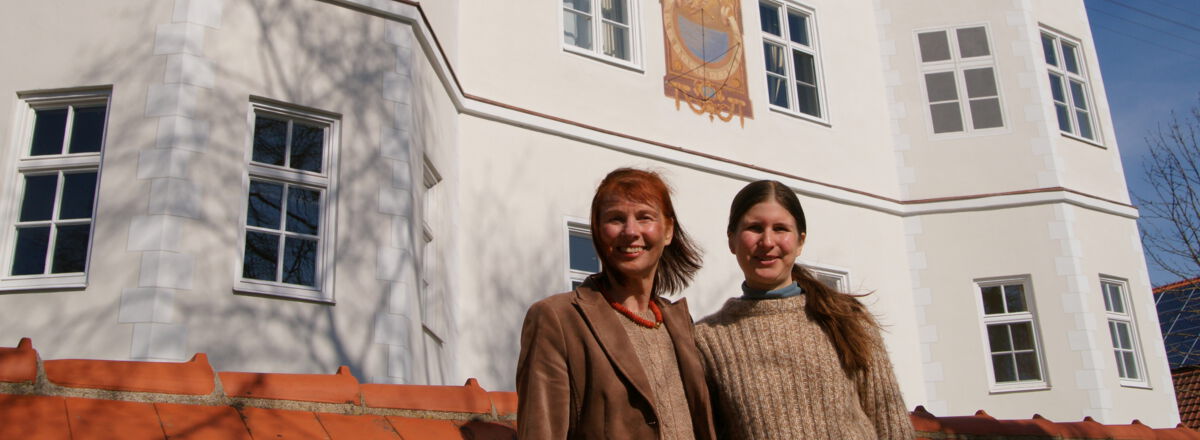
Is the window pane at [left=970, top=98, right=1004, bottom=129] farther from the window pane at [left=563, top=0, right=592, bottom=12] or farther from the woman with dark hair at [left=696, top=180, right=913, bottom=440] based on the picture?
the woman with dark hair at [left=696, top=180, right=913, bottom=440]

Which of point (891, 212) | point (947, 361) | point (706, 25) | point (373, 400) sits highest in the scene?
point (706, 25)

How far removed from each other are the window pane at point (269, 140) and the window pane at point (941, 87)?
9301 mm

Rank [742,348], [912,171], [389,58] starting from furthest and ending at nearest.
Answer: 1. [912,171]
2. [389,58]
3. [742,348]

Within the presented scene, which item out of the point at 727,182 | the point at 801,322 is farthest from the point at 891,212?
the point at 801,322

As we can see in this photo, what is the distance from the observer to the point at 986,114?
14.1 meters

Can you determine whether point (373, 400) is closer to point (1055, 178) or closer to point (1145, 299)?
point (1055, 178)

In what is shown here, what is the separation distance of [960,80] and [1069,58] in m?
2.07

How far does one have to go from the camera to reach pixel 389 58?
8547mm

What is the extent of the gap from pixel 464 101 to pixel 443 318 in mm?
2206

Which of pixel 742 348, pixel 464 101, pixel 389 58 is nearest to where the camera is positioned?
pixel 742 348

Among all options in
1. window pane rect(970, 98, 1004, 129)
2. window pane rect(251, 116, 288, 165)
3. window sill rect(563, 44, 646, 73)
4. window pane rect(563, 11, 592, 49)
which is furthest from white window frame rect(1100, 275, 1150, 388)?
window pane rect(251, 116, 288, 165)

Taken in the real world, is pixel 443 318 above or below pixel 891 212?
below

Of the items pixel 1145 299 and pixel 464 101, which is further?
pixel 1145 299

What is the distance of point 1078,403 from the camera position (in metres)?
12.6
